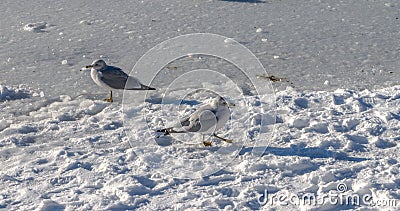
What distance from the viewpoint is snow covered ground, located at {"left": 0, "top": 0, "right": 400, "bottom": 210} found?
502 cm

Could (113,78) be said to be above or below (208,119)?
above

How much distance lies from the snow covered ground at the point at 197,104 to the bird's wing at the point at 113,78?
0.66 ft

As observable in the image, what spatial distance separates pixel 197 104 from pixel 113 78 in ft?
3.29

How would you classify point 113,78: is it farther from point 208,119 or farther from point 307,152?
point 307,152

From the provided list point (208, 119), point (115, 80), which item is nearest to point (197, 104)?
point (115, 80)

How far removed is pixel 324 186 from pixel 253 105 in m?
1.85

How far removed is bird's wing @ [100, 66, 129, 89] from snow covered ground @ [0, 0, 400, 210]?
202 mm

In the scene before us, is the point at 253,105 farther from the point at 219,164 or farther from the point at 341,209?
the point at 341,209

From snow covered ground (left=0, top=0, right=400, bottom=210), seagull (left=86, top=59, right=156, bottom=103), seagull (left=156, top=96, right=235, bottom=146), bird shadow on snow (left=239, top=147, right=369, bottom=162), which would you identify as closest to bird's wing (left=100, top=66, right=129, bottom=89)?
seagull (left=86, top=59, right=156, bottom=103)

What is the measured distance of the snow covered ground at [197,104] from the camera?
5020 millimetres

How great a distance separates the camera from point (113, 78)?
6816 millimetres

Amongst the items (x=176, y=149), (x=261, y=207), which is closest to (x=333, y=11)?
(x=176, y=149)

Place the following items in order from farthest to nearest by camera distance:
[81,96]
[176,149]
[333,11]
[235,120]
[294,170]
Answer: [333,11], [81,96], [235,120], [176,149], [294,170]

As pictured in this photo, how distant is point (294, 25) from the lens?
9.11 metres
